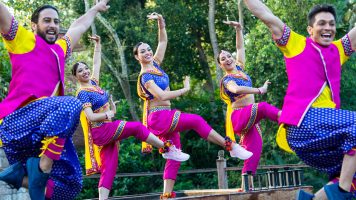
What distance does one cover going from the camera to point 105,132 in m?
7.16

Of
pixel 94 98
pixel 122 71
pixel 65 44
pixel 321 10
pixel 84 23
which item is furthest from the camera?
pixel 122 71

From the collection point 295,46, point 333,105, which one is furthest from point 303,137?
point 295,46

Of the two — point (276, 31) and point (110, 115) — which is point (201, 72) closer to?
point (110, 115)

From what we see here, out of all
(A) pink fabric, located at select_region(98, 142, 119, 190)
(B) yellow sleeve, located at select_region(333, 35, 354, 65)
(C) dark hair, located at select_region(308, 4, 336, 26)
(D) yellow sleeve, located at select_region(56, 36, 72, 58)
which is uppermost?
(C) dark hair, located at select_region(308, 4, 336, 26)

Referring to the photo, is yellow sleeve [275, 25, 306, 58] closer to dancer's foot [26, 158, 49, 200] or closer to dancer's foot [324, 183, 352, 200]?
dancer's foot [324, 183, 352, 200]

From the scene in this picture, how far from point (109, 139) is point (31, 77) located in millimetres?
2278

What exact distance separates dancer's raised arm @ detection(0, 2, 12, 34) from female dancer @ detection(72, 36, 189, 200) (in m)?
2.28

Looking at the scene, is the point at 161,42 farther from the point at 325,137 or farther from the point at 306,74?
the point at 325,137

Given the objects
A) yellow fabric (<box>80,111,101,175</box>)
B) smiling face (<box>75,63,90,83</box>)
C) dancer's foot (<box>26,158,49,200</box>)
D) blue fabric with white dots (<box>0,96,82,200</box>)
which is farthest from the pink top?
smiling face (<box>75,63,90,83</box>)

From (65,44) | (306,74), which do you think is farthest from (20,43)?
(306,74)

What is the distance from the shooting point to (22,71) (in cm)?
501

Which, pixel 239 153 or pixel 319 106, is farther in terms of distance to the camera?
pixel 239 153

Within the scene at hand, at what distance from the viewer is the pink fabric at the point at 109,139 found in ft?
23.1

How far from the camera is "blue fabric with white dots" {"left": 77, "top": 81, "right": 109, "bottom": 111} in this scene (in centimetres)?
731
